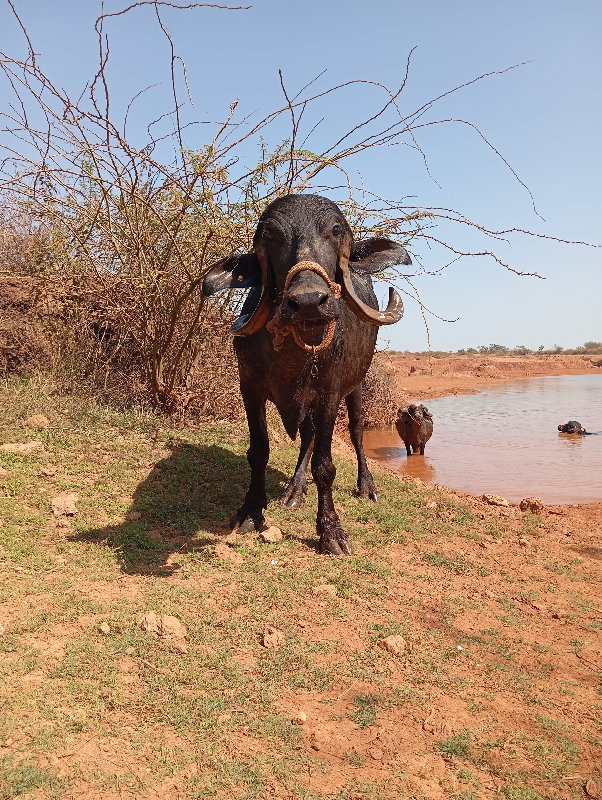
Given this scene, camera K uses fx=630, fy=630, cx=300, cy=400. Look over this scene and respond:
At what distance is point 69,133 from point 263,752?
490 centimetres

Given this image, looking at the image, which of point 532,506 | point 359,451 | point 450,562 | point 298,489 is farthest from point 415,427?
point 450,562

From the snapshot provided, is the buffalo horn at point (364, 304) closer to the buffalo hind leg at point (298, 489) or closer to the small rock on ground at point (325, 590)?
the small rock on ground at point (325, 590)

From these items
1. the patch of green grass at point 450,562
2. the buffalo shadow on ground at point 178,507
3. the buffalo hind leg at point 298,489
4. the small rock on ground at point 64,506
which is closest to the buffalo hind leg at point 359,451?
the buffalo hind leg at point 298,489

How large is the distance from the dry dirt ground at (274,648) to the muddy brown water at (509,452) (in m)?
2.63

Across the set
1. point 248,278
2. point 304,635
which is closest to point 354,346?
point 248,278

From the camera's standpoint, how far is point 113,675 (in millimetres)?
2533

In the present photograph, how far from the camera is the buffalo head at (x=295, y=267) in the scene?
3.22 m

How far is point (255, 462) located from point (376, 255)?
5.51 feet

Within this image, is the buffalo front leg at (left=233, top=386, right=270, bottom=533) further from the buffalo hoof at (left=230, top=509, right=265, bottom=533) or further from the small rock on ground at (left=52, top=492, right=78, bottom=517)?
the small rock on ground at (left=52, top=492, right=78, bottom=517)

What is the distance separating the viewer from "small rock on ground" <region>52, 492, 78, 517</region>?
4.16 metres

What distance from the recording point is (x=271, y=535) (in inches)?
165

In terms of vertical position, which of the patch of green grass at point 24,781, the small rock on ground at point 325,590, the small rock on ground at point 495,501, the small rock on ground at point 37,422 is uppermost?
the small rock on ground at point 37,422

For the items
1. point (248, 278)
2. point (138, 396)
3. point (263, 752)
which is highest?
point (248, 278)

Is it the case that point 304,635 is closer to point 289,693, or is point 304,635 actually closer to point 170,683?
point 289,693
